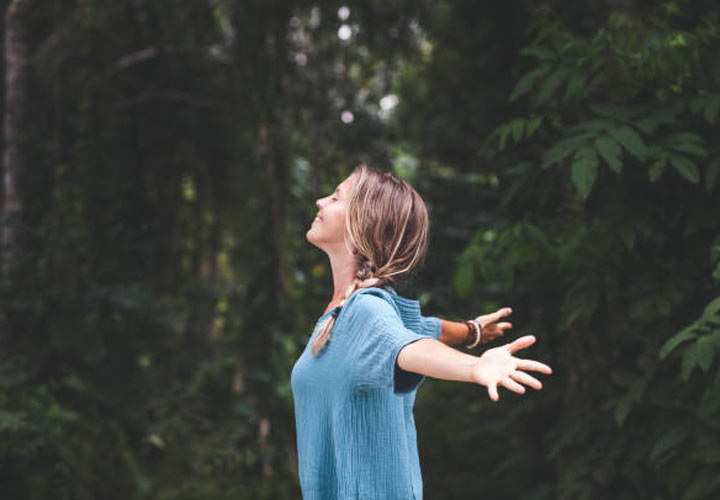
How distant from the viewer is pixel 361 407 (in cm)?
159

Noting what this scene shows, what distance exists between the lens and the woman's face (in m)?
1.76

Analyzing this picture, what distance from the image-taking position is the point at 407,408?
1.72 metres

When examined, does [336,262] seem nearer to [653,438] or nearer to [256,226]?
[653,438]

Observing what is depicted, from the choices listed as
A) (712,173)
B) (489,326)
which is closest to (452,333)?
(489,326)

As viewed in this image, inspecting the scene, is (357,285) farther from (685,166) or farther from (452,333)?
(685,166)

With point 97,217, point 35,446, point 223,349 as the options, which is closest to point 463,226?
point 223,349

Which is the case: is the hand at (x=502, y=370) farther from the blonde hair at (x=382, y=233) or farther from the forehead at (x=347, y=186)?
the forehead at (x=347, y=186)

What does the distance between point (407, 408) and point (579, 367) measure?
2041 millimetres

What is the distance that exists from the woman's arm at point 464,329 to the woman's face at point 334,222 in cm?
35

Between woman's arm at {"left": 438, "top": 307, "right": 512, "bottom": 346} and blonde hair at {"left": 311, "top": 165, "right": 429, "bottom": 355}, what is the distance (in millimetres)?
278

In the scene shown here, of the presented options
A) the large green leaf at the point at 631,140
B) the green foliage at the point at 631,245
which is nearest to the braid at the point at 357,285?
the green foliage at the point at 631,245

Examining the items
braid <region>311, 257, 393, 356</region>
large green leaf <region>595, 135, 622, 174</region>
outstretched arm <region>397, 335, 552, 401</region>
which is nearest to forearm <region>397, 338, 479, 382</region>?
outstretched arm <region>397, 335, 552, 401</region>

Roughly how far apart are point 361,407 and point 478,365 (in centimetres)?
39

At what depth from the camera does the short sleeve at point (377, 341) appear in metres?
1.46
